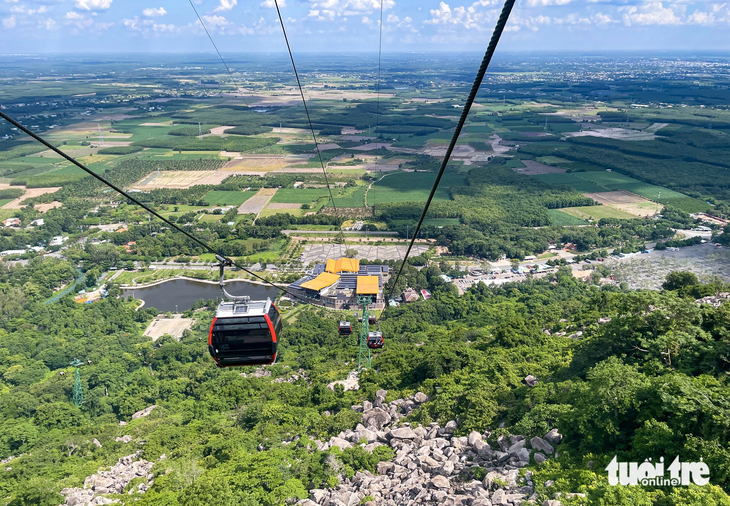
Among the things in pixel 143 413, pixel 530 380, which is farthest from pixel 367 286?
pixel 530 380

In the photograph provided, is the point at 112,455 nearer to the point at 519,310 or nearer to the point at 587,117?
the point at 519,310

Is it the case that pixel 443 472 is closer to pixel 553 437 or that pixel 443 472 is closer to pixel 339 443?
pixel 553 437

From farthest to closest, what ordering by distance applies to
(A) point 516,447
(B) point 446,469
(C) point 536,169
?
(C) point 536,169, (A) point 516,447, (B) point 446,469

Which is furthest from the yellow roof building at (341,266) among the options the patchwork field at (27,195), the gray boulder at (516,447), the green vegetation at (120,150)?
the green vegetation at (120,150)

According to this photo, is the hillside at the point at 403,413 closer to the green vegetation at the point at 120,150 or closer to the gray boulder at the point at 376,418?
the gray boulder at the point at 376,418

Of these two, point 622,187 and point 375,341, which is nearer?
point 375,341

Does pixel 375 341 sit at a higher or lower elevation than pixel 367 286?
higher

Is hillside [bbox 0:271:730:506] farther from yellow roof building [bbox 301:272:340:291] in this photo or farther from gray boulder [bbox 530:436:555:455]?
yellow roof building [bbox 301:272:340:291]
